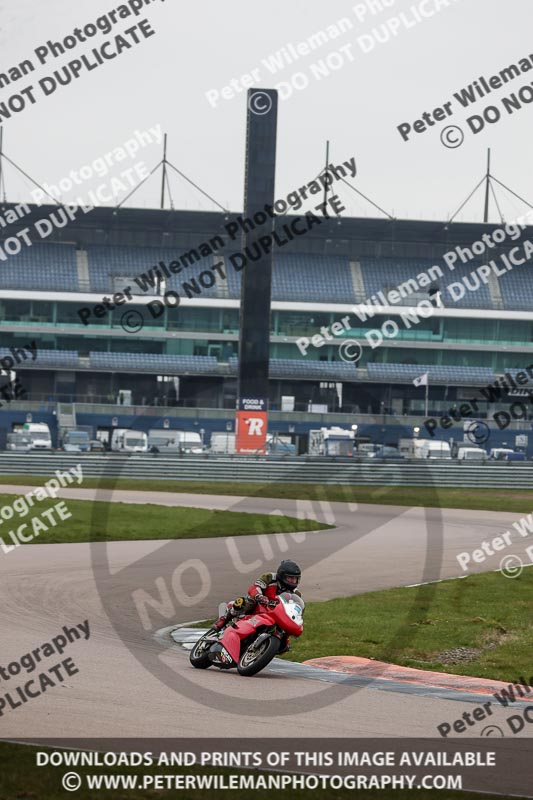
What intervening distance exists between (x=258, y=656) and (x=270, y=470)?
41.0 m

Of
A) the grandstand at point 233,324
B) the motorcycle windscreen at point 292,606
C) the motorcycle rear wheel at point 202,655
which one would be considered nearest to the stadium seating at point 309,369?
the grandstand at point 233,324

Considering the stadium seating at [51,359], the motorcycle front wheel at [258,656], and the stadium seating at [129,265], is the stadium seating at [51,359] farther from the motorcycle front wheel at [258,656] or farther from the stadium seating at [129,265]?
the motorcycle front wheel at [258,656]

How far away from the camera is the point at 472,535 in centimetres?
3150

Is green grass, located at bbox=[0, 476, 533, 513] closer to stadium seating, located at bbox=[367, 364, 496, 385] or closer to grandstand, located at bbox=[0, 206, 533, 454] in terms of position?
grandstand, located at bbox=[0, 206, 533, 454]

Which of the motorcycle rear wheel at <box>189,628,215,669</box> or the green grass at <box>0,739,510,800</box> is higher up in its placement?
the green grass at <box>0,739,510,800</box>

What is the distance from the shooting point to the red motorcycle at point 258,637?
39.3ft

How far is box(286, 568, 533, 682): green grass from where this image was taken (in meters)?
13.9

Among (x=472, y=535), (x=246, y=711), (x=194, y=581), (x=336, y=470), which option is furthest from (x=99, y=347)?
(x=246, y=711)

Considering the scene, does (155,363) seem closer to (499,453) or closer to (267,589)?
(499,453)

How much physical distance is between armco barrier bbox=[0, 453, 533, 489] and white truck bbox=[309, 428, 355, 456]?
10455 millimetres

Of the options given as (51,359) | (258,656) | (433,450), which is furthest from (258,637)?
(51,359)

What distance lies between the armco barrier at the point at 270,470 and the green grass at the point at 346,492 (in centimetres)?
117

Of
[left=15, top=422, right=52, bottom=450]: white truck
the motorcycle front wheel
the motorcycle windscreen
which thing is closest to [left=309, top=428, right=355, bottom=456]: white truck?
[left=15, top=422, right=52, bottom=450]: white truck

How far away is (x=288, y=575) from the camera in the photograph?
12281 mm
